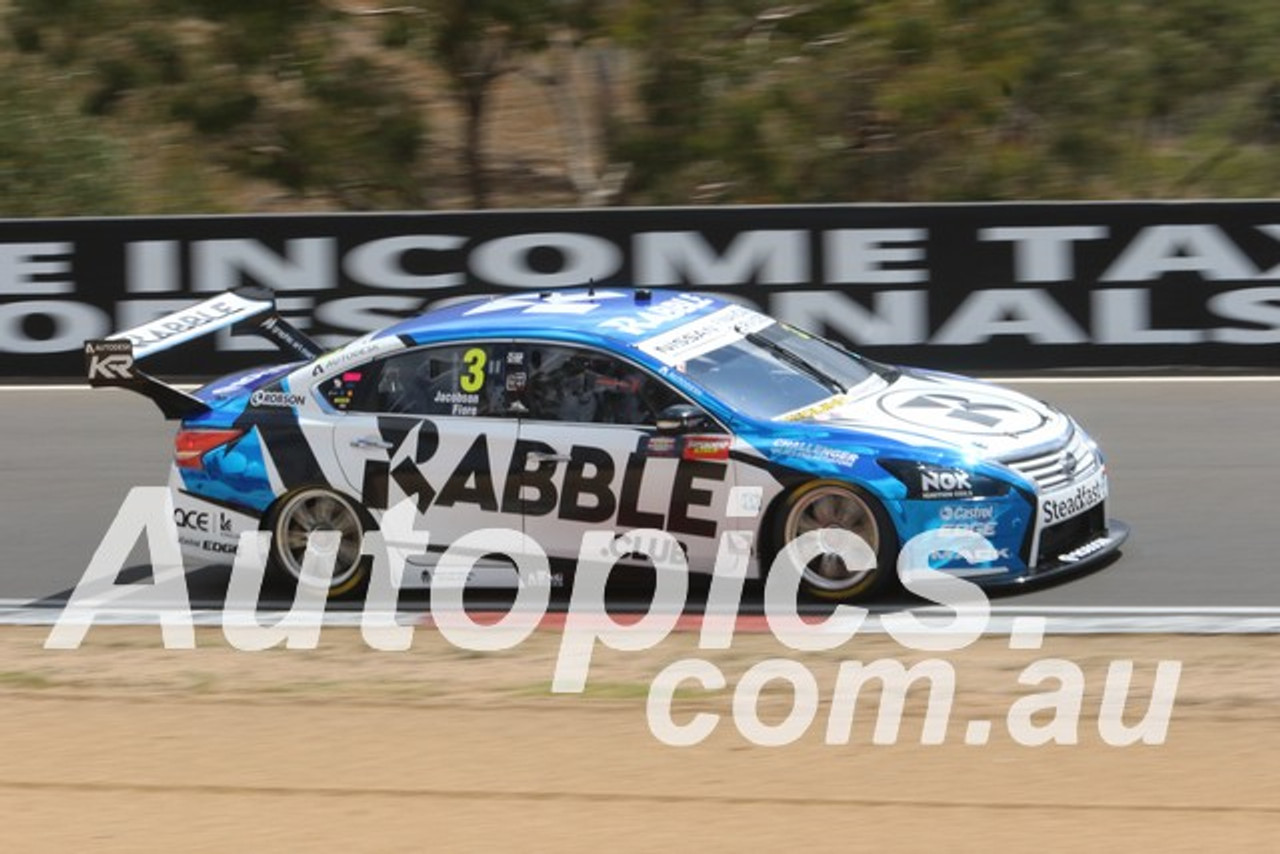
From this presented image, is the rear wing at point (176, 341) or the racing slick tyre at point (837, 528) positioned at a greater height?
the rear wing at point (176, 341)

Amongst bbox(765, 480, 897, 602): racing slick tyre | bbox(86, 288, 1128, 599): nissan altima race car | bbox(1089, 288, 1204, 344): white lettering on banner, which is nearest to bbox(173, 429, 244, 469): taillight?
bbox(86, 288, 1128, 599): nissan altima race car

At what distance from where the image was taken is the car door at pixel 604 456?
9.73 m

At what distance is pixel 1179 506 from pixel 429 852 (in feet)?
20.8

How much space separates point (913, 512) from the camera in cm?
948

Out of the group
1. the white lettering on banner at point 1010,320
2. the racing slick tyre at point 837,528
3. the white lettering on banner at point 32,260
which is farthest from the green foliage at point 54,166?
the racing slick tyre at point 837,528

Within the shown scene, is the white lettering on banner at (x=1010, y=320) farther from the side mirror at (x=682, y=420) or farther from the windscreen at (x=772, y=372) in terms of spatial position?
the side mirror at (x=682, y=420)

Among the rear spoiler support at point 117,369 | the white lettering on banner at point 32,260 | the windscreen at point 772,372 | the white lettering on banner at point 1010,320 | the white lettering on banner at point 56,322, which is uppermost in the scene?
the windscreen at point 772,372

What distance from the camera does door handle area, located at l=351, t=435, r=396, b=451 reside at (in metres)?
10.2

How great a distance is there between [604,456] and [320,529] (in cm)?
157

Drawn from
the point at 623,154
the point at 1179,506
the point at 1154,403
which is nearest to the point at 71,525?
the point at 1179,506

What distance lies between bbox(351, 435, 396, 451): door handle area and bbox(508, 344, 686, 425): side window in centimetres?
66

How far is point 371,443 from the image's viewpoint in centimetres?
1021

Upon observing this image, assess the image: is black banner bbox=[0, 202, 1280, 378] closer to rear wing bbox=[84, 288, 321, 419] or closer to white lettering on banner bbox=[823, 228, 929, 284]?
white lettering on banner bbox=[823, 228, 929, 284]

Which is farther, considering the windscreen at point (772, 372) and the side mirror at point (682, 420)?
the windscreen at point (772, 372)
